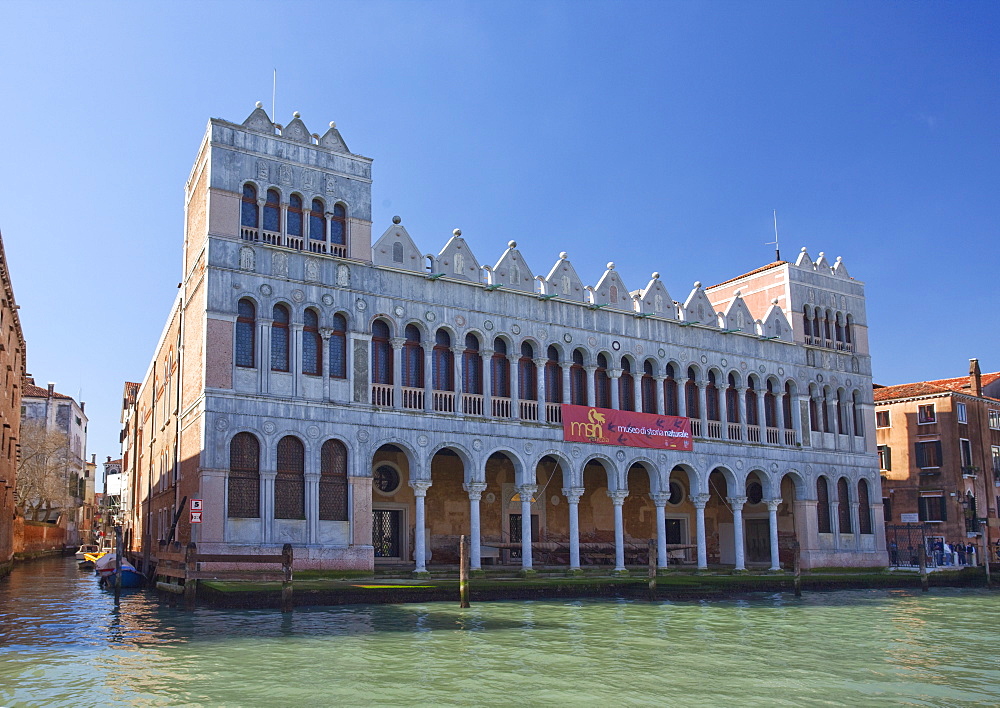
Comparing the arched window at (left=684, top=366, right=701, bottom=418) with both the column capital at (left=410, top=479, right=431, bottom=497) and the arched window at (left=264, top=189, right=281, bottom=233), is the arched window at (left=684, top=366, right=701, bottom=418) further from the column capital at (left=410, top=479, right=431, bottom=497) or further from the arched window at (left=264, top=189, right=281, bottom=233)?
the arched window at (left=264, top=189, right=281, bottom=233)

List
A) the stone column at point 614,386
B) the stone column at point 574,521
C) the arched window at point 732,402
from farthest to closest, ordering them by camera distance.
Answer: the arched window at point 732,402, the stone column at point 614,386, the stone column at point 574,521

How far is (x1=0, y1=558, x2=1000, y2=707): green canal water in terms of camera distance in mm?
11867

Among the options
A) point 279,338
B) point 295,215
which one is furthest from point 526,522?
point 295,215

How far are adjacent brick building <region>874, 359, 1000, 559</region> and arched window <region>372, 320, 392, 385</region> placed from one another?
A: 1171 inches

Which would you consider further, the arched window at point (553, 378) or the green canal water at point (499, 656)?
the arched window at point (553, 378)

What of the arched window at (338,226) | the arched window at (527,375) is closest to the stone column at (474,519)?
the arched window at (527,375)

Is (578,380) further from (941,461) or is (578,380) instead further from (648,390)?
(941,461)

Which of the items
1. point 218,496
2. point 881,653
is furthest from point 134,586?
point 881,653

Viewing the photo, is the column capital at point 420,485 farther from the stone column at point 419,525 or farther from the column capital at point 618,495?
the column capital at point 618,495

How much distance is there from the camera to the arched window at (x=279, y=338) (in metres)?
24.7

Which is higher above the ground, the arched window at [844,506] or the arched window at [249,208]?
the arched window at [249,208]

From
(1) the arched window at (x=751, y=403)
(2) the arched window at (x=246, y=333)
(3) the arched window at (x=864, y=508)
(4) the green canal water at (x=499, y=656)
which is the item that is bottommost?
(4) the green canal water at (x=499, y=656)

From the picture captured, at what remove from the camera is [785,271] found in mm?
37031

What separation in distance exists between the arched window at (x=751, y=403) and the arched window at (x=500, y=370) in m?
10.6
